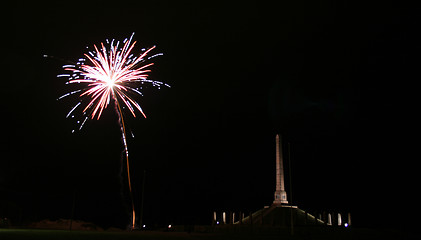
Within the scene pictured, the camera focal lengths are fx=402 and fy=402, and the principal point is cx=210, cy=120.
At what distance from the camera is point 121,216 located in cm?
9562

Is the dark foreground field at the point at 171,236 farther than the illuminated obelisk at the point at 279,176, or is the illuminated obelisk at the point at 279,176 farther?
the illuminated obelisk at the point at 279,176

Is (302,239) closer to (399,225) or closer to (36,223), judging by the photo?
(399,225)

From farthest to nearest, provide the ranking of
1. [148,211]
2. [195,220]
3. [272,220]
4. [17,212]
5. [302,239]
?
[148,211], [195,220], [17,212], [272,220], [302,239]

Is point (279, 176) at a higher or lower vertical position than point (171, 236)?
higher

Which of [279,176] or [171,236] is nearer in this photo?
[171,236]

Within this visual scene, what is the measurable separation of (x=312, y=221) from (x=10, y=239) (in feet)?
158

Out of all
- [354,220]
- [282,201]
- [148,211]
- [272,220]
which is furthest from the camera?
[148,211]

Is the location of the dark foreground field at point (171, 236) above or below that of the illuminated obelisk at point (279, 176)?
below

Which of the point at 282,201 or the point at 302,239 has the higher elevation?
the point at 282,201

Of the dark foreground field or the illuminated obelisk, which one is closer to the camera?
the dark foreground field

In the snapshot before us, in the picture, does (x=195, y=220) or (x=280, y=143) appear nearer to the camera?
(x=280, y=143)

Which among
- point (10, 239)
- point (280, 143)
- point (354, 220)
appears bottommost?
point (10, 239)

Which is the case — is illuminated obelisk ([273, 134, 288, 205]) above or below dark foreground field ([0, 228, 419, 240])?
above

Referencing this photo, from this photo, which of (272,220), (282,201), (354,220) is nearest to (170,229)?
(272,220)
